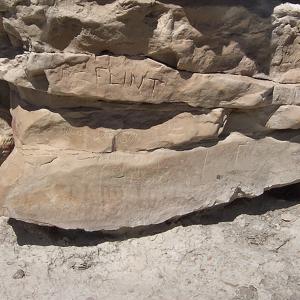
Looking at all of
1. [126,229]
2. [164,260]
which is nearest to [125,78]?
[126,229]

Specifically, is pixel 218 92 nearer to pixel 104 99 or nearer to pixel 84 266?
pixel 104 99

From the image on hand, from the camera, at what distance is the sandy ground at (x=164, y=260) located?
2.88 meters

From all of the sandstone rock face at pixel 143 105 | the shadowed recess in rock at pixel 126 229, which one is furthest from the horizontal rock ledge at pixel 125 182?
the shadowed recess in rock at pixel 126 229

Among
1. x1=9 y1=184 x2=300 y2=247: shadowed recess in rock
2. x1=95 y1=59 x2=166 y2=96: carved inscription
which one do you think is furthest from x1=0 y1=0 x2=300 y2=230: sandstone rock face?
x1=9 y1=184 x2=300 y2=247: shadowed recess in rock

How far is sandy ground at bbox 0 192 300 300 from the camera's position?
2.88 m

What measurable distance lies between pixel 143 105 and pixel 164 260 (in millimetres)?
857

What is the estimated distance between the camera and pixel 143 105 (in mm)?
2904

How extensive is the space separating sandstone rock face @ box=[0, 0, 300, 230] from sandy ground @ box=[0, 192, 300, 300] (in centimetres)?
17

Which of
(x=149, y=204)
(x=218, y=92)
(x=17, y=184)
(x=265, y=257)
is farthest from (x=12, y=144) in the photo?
(x=265, y=257)

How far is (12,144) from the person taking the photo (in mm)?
3330

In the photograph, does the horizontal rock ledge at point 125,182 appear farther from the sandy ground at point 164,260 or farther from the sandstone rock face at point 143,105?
the sandy ground at point 164,260

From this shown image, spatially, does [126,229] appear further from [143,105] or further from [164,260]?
[143,105]

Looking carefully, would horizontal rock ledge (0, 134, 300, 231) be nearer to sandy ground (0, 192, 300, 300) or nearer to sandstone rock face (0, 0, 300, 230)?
sandstone rock face (0, 0, 300, 230)

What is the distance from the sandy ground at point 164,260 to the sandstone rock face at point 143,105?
172mm
